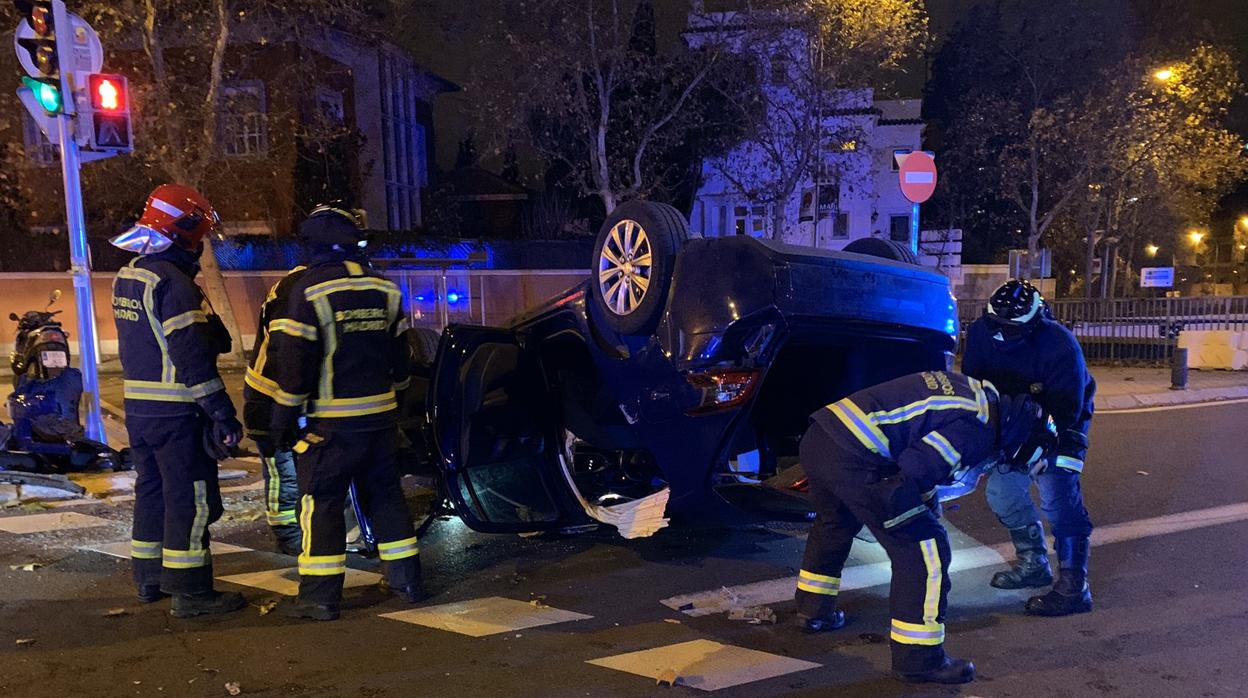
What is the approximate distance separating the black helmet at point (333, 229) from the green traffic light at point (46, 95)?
13.9 feet

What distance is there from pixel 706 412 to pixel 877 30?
15.9m

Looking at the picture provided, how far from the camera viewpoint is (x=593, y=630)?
3727 millimetres

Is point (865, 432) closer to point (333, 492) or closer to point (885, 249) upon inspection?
point (885, 249)

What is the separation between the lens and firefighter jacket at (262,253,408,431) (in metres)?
3.67

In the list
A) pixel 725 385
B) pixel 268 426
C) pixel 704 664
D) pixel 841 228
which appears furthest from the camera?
pixel 841 228

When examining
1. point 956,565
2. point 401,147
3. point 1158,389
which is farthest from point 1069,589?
point 401,147

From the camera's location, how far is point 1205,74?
22.6m

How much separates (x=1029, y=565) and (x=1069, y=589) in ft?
1.21

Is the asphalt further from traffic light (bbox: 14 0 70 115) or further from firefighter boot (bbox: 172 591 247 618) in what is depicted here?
traffic light (bbox: 14 0 70 115)

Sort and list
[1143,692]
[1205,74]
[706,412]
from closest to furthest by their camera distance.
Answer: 1. [1143,692]
2. [706,412]
3. [1205,74]

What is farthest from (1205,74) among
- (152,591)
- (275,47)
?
(152,591)

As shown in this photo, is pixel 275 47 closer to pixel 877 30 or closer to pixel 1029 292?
pixel 877 30

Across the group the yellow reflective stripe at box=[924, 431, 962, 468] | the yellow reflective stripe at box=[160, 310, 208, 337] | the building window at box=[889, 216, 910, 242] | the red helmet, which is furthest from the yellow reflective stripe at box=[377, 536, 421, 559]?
the building window at box=[889, 216, 910, 242]

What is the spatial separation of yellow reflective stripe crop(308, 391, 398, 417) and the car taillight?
4.79 feet
